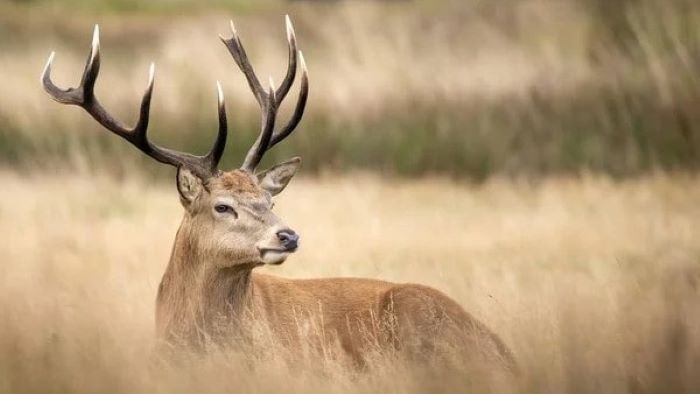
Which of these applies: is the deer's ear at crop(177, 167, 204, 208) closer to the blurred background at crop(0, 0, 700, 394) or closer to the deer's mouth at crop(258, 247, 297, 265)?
the deer's mouth at crop(258, 247, 297, 265)

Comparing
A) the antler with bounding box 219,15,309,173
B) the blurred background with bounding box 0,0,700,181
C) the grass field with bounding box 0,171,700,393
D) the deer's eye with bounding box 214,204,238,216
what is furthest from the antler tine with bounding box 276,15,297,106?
the blurred background with bounding box 0,0,700,181

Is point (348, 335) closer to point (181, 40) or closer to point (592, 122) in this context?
point (592, 122)

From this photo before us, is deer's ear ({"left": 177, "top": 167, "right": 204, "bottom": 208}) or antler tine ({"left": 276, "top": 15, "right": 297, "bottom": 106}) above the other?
antler tine ({"left": 276, "top": 15, "right": 297, "bottom": 106})

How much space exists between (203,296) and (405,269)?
3213mm

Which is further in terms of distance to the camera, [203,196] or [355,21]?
[355,21]

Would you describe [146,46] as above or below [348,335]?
above

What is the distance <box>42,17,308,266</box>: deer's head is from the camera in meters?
7.23

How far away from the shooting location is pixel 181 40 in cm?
1870

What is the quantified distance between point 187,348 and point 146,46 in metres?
12.6

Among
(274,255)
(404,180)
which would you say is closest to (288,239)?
(274,255)

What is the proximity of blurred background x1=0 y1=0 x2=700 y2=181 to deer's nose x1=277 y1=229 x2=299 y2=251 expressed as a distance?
724cm

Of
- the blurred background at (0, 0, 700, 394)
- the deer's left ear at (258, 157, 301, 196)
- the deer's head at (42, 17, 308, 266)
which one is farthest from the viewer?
the deer's left ear at (258, 157, 301, 196)

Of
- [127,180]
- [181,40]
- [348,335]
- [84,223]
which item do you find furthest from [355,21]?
[348,335]

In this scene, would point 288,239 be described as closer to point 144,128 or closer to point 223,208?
point 223,208
